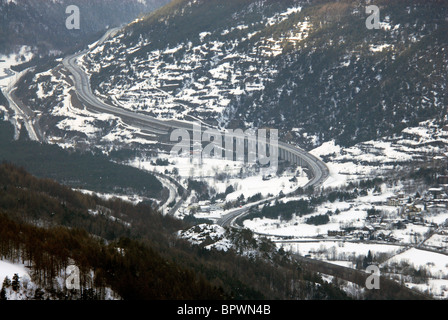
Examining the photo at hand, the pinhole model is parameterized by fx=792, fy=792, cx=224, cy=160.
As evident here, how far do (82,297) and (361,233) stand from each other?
85304mm

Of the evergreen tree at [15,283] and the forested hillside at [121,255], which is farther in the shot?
the forested hillside at [121,255]

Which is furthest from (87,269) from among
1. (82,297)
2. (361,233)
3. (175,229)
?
(361,233)

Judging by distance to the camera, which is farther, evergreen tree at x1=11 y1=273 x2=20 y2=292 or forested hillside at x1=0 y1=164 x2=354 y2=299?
forested hillside at x1=0 y1=164 x2=354 y2=299

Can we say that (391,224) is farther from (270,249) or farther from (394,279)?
(270,249)

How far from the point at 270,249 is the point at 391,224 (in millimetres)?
42833

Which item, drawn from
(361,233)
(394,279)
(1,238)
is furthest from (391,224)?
(1,238)

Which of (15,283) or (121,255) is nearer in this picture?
(15,283)

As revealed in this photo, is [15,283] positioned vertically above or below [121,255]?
below

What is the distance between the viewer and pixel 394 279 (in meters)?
122

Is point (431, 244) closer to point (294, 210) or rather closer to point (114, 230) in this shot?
point (294, 210)
